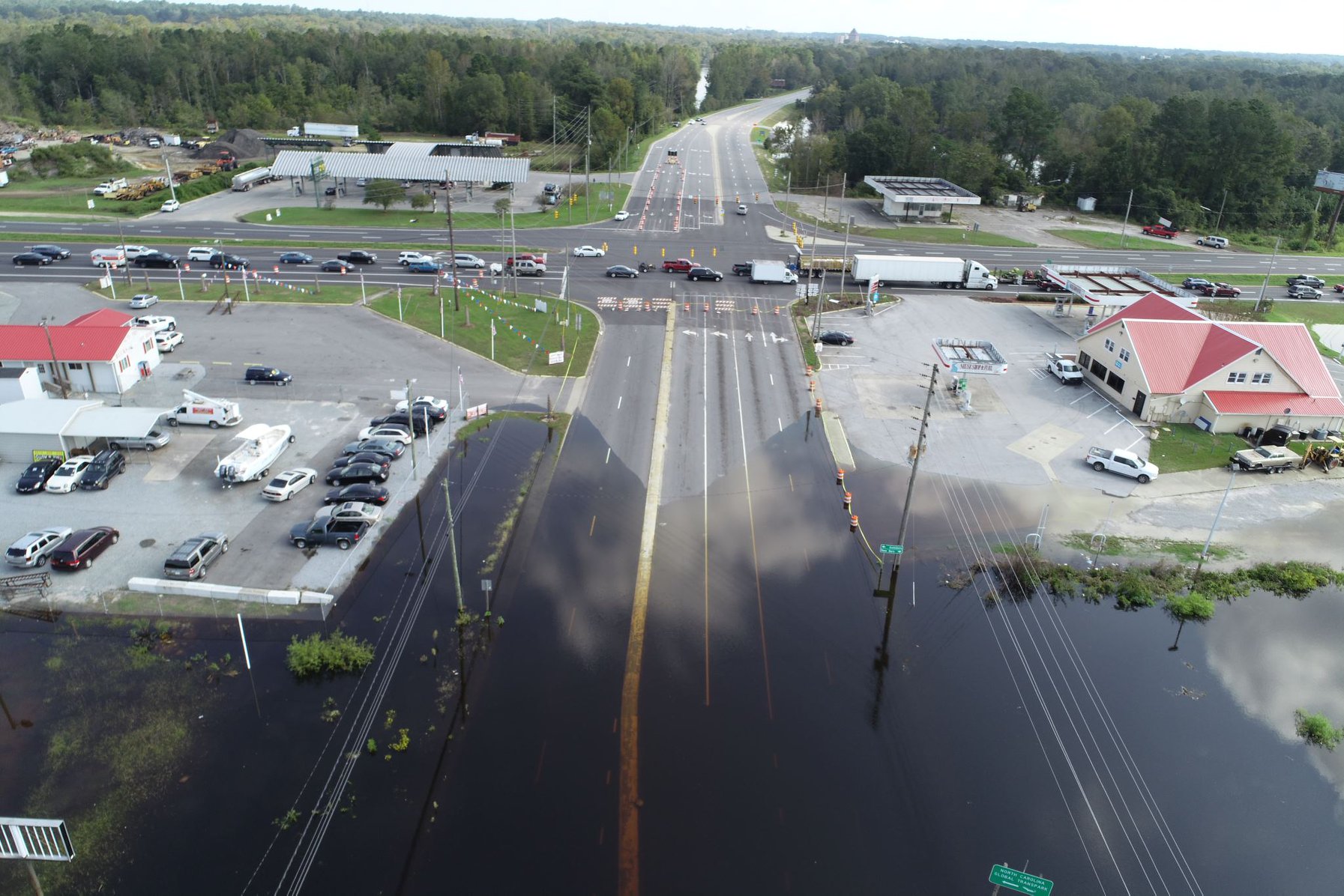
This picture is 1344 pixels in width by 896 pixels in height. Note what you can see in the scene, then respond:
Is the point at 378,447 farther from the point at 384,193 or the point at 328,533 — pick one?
the point at 384,193

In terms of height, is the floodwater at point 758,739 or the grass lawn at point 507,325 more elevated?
the grass lawn at point 507,325

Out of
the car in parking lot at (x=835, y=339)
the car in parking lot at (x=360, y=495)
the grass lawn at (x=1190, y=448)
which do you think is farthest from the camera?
the car in parking lot at (x=835, y=339)

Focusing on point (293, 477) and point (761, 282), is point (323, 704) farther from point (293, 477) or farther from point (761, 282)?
point (761, 282)

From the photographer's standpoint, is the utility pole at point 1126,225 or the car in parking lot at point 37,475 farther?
the utility pole at point 1126,225

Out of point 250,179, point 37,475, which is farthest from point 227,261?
point 37,475

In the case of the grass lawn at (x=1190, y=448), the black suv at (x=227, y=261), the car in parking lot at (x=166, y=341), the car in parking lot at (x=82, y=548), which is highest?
the black suv at (x=227, y=261)

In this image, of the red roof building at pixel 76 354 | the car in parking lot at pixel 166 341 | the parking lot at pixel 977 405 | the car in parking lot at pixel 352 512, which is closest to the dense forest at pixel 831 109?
the parking lot at pixel 977 405

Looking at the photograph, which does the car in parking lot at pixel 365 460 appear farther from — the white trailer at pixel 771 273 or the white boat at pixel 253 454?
the white trailer at pixel 771 273

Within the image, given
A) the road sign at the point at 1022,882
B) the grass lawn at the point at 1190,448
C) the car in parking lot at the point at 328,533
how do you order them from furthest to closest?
the grass lawn at the point at 1190,448
the car in parking lot at the point at 328,533
the road sign at the point at 1022,882
